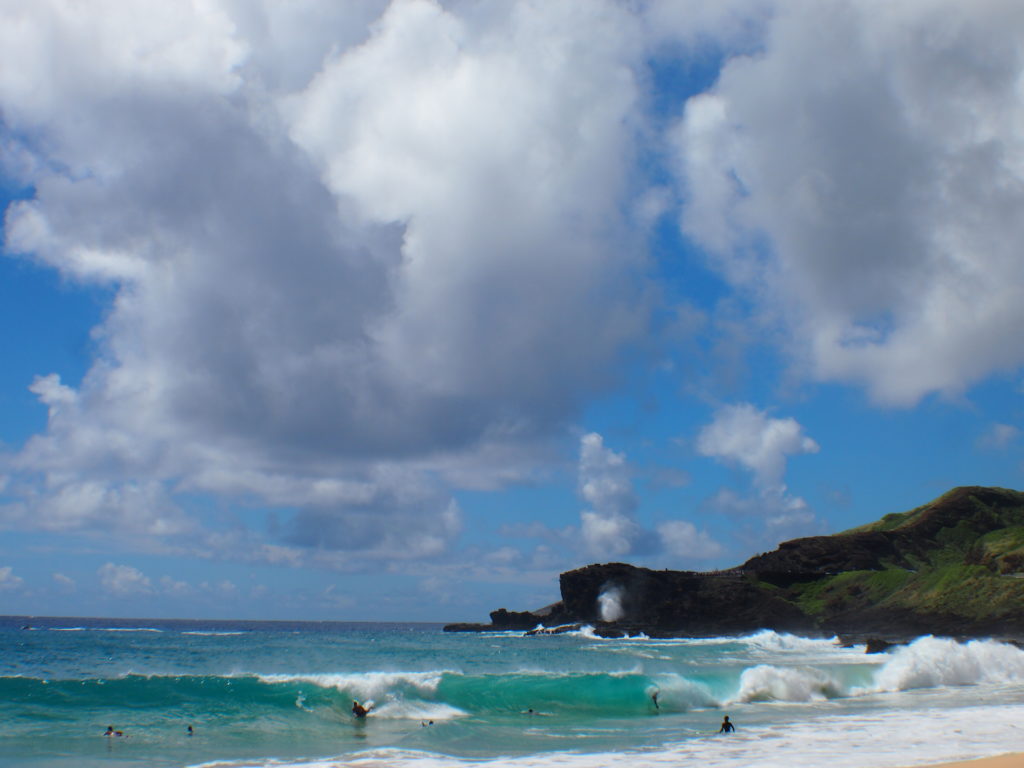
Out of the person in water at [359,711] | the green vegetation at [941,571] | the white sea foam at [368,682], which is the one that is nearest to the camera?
the person in water at [359,711]

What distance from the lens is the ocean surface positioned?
1981cm

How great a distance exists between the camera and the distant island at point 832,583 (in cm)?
8281

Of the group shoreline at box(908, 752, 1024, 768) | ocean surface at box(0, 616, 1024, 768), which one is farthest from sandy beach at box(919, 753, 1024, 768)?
ocean surface at box(0, 616, 1024, 768)

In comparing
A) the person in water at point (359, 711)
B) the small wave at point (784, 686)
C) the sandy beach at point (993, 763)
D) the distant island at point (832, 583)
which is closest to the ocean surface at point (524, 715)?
the small wave at point (784, 686)

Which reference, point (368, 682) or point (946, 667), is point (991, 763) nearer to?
point (368, 682)

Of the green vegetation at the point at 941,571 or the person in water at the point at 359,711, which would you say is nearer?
the person in water at the point at 359,711

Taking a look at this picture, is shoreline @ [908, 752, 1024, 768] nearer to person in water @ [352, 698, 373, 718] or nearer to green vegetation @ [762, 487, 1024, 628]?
person in water @ [352, 698, 373, 718]

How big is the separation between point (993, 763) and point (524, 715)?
1797 cm

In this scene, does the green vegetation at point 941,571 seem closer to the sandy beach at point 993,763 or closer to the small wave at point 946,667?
the small wave at point 946,667

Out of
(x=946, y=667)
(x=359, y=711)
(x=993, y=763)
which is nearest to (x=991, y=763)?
(x=993, y=763)

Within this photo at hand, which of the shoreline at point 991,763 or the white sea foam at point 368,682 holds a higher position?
the white sea foam at point 368,682

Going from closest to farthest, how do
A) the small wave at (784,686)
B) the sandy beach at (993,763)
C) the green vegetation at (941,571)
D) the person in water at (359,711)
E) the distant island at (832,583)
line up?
the sandy beach at (993,763)
the person in water at (359,711)
the small wave at (784,686)
the green vegetation at (941,571)
the distant island at (832,583)

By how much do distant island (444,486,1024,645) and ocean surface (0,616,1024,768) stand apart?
41234 millimetres

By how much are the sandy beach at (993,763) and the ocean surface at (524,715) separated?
1260 millimetres
